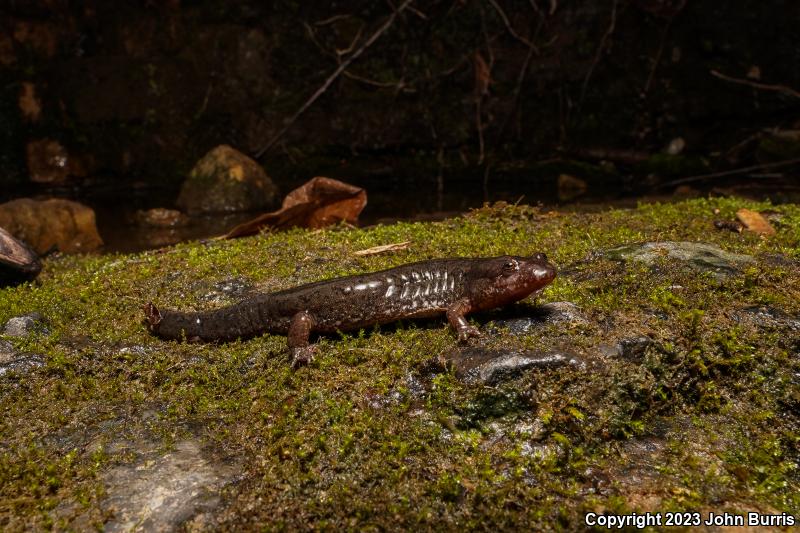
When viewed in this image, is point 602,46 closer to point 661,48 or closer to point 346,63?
point 661,48

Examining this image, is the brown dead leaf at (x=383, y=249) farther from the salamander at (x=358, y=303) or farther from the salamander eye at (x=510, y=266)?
the salamander eye at (x=510, y=266)

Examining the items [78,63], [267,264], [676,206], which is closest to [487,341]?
[267,264]

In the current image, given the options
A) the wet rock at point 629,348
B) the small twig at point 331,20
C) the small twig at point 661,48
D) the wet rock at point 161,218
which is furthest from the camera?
the small twig at point 331,20

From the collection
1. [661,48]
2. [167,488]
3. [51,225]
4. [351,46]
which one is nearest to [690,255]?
[167,488]

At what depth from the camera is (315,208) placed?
25.4ft

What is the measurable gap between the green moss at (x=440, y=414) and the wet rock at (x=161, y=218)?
581 cm

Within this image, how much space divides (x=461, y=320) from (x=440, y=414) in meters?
0.86

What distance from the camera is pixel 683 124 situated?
13.3 meters

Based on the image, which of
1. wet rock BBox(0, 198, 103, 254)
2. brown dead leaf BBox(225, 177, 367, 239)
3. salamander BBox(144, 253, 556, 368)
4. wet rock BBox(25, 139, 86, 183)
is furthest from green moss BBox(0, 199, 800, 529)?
wet rock BBox(25, 139, 86, 183)

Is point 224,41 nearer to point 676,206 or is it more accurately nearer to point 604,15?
point 604,15

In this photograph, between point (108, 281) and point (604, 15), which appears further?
point (604, 15)

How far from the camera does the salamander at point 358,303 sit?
14.6 feet

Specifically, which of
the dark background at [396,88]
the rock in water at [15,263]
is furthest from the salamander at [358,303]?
the dark background at [396,88]

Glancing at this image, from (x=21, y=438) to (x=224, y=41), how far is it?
39.9ft
